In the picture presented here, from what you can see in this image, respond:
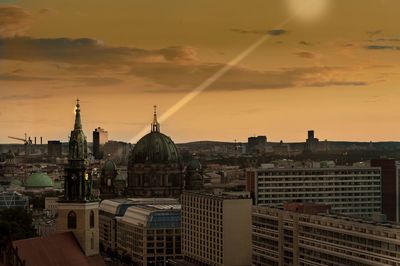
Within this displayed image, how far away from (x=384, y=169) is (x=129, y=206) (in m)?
21.6

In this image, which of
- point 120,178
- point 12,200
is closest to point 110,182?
point 120,178

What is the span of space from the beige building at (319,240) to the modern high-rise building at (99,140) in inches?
763

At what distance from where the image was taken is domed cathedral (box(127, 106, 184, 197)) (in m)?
74.6

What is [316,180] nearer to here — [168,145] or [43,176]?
[168,145]

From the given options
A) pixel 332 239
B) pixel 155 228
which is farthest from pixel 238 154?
pixel 332 239

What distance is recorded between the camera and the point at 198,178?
7669cm

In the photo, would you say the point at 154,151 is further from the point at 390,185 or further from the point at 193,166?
the point at 390,185

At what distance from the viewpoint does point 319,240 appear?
135ft

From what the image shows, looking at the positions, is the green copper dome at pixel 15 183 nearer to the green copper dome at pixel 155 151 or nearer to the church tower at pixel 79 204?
the green copper dome at pixel 155 151

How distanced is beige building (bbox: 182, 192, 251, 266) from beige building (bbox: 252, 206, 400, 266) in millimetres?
638

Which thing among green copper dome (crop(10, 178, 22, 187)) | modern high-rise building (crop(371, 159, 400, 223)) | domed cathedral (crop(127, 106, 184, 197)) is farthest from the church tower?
green copper dome (crop(10, 178, 22, 187))

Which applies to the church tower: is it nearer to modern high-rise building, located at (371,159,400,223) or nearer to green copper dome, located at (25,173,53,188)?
modern high-rise building, located at (371,159,400,223)

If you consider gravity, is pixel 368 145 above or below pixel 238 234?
above

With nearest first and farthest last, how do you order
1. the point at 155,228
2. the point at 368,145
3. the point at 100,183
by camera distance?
1. the point at 155,228
2. the point at 368,145
3. the point at 100,183
